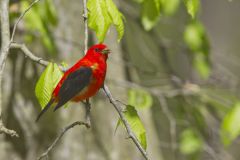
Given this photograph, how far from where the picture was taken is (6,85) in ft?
13.3

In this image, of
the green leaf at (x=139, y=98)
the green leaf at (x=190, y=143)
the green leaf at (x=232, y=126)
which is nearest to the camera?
the green leaf at (x=232, y=126)

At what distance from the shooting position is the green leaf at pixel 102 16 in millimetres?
2439

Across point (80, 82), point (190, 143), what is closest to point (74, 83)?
point (80, 82)

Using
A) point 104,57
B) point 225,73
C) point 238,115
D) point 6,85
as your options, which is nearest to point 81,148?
point 6,85

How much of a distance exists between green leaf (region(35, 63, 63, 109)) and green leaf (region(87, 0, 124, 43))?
0.24m

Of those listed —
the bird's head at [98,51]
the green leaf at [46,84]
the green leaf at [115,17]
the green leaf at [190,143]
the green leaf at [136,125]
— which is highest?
the green leaf at [115,17]

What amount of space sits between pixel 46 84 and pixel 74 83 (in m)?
0.15

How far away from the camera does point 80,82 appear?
239 cm

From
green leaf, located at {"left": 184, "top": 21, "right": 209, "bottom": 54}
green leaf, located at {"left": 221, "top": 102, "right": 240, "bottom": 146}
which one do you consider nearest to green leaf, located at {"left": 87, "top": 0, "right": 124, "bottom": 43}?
green leaf, located at {"left": 221, "top": 102, "right": 240, "bottom": 146}

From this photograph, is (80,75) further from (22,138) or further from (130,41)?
(130,41)

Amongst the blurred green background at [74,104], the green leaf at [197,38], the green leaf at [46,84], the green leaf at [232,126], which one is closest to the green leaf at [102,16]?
the green leaf at [46,84]

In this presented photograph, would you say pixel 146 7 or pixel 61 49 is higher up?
pixel 146 7

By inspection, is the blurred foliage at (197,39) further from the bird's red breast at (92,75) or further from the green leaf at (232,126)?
the bird's red breast at (92,75)

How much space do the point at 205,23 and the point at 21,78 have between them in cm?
440
